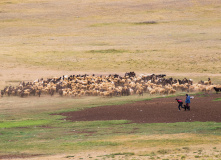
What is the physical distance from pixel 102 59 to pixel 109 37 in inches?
673

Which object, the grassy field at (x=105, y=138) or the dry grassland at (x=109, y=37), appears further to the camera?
the dry grassland at (x=109, y=37)

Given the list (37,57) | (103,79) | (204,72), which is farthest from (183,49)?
(103,79)

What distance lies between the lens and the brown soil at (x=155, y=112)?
1033 inches

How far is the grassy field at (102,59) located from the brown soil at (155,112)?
1477 millimetres

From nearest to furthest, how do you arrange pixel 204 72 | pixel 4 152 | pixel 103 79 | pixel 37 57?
pixel 4 152 < pixel 103 79 < pixel 204 72 < pixel 37 57

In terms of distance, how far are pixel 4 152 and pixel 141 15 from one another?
72543mm

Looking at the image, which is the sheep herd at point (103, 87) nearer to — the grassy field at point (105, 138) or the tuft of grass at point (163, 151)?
the grassy field at point (105, 138)

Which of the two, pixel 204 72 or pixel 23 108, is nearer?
pixel 23 108

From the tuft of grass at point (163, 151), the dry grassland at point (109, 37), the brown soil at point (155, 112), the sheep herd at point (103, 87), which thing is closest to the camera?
the tuft of grass at point (163, 151)

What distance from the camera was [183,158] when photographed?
1645 centimetres

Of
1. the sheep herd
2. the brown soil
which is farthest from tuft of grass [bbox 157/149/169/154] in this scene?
the sheep herd

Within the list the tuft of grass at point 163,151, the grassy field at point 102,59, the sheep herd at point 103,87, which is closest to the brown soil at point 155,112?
the grassy field at point 102,59

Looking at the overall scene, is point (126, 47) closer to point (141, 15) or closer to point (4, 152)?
point (141, 15)

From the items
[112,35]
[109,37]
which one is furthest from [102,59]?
[112,35]
